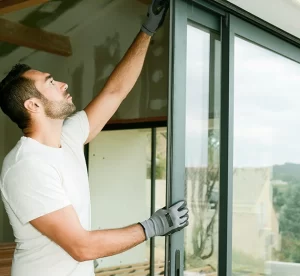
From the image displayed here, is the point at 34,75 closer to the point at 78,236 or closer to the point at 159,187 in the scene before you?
the point at 78,236

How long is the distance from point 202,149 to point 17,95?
1.00 m

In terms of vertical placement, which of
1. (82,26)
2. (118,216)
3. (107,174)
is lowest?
(118,216)

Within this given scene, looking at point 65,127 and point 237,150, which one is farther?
point 237,150

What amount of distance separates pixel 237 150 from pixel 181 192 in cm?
63

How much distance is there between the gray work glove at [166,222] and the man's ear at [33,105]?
72cm

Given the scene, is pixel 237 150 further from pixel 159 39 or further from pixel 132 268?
pixel 132 268

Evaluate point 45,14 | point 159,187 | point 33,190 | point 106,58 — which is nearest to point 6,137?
point 45,14

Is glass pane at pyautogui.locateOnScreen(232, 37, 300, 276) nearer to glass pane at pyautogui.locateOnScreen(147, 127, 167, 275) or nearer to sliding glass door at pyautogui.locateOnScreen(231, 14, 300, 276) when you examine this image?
sliding glass door at pyautogui.locateOnScreen(231, 14, 300, 276)

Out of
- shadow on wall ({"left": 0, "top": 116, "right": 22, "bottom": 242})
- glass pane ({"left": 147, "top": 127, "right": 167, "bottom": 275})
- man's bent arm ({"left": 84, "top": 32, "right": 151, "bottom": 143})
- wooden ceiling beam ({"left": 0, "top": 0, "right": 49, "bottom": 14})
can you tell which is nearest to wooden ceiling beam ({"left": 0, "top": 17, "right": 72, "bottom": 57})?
wooden ceiling beam ({"left": 0, "top": 0, "right": 49, "bottom": 14})

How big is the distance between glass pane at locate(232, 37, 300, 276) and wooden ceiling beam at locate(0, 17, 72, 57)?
3339mm

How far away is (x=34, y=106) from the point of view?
2.45 metres

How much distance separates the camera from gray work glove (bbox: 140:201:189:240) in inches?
94.0

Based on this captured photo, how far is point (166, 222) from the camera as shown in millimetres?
2426

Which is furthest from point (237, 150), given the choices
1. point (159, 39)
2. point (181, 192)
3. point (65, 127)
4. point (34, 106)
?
point (159, 39)
